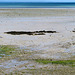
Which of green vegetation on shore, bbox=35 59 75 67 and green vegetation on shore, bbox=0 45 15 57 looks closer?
green vegetation on shore, bbox=35 59 75 67

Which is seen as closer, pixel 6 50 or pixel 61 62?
pixel 61 62

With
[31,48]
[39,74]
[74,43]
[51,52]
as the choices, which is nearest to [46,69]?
[39,74]

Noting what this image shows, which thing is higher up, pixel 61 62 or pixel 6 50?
pixel 61 62

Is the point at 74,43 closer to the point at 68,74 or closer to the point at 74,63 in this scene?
the point at 74,63

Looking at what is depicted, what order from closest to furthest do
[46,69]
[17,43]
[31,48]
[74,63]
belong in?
1. [46,69]
2. [74,63]
3. [31,48]
4. [17,43]

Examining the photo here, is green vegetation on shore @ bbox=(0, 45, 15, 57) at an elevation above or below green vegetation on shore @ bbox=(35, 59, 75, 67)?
below

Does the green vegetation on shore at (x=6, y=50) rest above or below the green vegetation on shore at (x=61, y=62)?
below

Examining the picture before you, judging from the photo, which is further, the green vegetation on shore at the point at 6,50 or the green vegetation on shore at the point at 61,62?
the green vegetation on shore at the point at 6,50

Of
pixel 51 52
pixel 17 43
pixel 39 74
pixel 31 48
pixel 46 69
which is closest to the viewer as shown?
pixel 39 74

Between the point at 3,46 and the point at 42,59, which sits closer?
the point at 42,59

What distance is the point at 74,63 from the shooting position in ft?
24.3

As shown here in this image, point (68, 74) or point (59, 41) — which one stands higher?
point (68, 74)

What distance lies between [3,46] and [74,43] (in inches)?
128

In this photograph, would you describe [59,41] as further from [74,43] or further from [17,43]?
[17,43]
